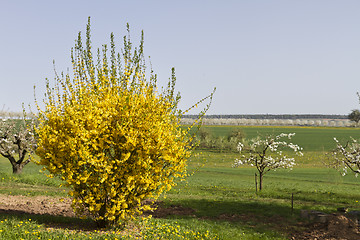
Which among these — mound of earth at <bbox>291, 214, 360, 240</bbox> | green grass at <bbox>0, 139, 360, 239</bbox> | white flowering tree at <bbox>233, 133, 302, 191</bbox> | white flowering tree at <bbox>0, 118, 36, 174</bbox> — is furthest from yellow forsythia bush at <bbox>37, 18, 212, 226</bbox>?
white flowering tree at <bbox>0, 118, 36, 174</bbox>

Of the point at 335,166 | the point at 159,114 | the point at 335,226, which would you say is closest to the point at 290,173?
the point at 335,166

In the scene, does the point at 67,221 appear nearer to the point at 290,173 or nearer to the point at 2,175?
the point at 2,175

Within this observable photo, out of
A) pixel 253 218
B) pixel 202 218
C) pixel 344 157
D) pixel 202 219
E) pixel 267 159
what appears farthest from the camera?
pixel 267 159

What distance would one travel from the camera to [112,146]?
12.0m

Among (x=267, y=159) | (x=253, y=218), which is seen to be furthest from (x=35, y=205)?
(x=267, y=159)

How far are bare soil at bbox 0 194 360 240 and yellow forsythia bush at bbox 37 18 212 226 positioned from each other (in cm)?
227

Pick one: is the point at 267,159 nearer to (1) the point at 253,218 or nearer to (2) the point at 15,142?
(1) the point at 253,218

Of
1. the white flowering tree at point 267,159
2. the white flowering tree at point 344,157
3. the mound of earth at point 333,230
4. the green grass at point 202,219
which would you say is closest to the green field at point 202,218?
the green grass at point 202,219

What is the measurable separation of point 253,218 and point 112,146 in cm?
863

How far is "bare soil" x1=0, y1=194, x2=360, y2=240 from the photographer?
592 inches

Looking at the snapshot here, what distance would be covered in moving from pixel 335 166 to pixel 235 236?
13.5m

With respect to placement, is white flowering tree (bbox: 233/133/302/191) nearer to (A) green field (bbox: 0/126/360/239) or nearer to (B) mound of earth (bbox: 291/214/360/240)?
(A) green field (bbox: 0/126/360/239)

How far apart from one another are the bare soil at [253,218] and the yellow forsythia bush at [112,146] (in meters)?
2.27

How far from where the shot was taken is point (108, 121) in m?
12.0
